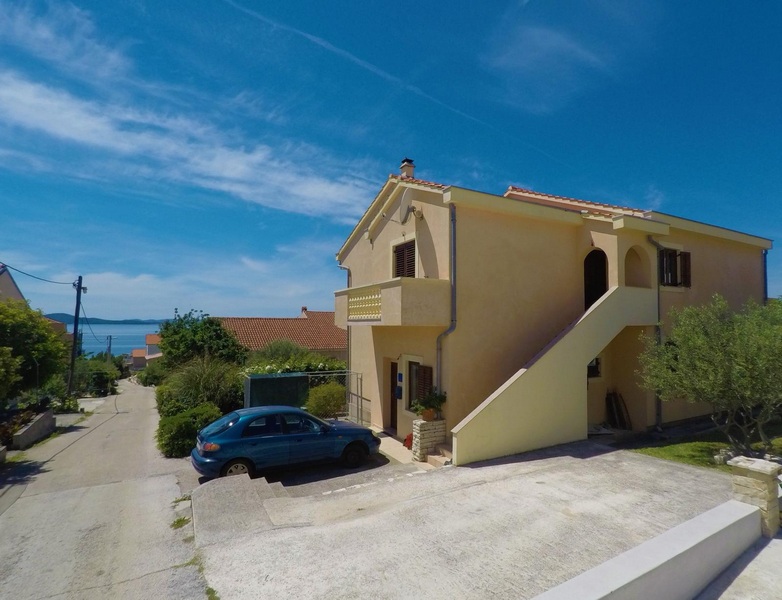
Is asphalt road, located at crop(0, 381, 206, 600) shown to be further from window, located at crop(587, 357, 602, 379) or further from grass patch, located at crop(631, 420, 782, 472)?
window, located at crop(587, 357, 602, 379)

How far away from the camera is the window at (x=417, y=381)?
11.5m

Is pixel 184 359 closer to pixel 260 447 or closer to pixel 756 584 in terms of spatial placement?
pixel 260 447

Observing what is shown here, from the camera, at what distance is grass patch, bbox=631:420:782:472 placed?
9359 mm

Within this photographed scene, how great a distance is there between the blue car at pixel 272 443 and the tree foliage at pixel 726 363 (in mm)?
7058

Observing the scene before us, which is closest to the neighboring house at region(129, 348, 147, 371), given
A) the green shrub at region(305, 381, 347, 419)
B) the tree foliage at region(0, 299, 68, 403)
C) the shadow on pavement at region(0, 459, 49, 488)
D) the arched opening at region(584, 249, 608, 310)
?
the tree foliage at region(0, 299, 68, 403)

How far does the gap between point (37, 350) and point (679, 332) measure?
19124mm

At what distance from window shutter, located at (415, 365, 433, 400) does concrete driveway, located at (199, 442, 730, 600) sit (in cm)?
285

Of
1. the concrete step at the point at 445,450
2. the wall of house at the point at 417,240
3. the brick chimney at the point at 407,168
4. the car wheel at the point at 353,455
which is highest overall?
the brick chimney at the point at 407,168

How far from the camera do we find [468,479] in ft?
26.9

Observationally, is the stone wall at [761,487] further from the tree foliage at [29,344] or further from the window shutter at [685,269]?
the tree foliage at [29,344]

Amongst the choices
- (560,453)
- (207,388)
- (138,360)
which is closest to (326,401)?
(207,388)

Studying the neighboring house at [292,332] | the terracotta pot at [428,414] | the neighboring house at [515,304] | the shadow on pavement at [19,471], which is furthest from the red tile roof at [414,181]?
the neighboring house at [292,332]

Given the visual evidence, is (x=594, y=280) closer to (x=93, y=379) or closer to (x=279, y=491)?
(x=279, y=491)

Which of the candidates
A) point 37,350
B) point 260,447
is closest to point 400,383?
point 260,447
